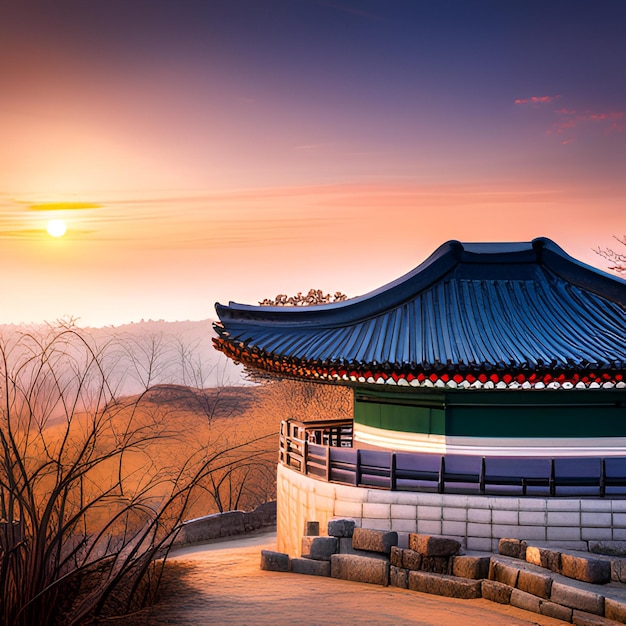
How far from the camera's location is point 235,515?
22484 mm

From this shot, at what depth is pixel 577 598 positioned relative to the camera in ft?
33.8

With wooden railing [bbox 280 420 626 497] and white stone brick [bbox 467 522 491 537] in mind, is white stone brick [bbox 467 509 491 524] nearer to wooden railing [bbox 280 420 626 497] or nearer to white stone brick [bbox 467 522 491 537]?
white stone brick [bbox 467 522 491 537]

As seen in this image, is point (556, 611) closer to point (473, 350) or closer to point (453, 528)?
point (453, 528)

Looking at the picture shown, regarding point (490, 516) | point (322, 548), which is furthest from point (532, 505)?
point (322, 548)

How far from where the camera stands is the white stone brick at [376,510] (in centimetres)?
1319

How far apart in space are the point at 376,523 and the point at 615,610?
429 centimetres

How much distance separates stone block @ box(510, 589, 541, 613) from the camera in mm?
10625

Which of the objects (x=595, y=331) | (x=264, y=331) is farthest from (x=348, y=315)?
(x=595, y=331)

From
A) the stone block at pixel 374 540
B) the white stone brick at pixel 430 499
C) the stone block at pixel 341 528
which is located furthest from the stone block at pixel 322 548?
the white stone brick at pixel 430 499

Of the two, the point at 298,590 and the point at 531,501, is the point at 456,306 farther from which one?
the point at 298,590

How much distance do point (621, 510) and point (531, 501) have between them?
1.40 meters

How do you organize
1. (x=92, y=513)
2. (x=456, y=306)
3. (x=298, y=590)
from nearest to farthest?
(x=298, y=590) → (x=456, y=306) → (x=92, y=513)

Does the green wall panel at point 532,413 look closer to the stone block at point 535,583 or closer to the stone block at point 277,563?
the stone block at point 535,583

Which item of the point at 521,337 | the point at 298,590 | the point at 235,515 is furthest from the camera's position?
the point at 235,515
